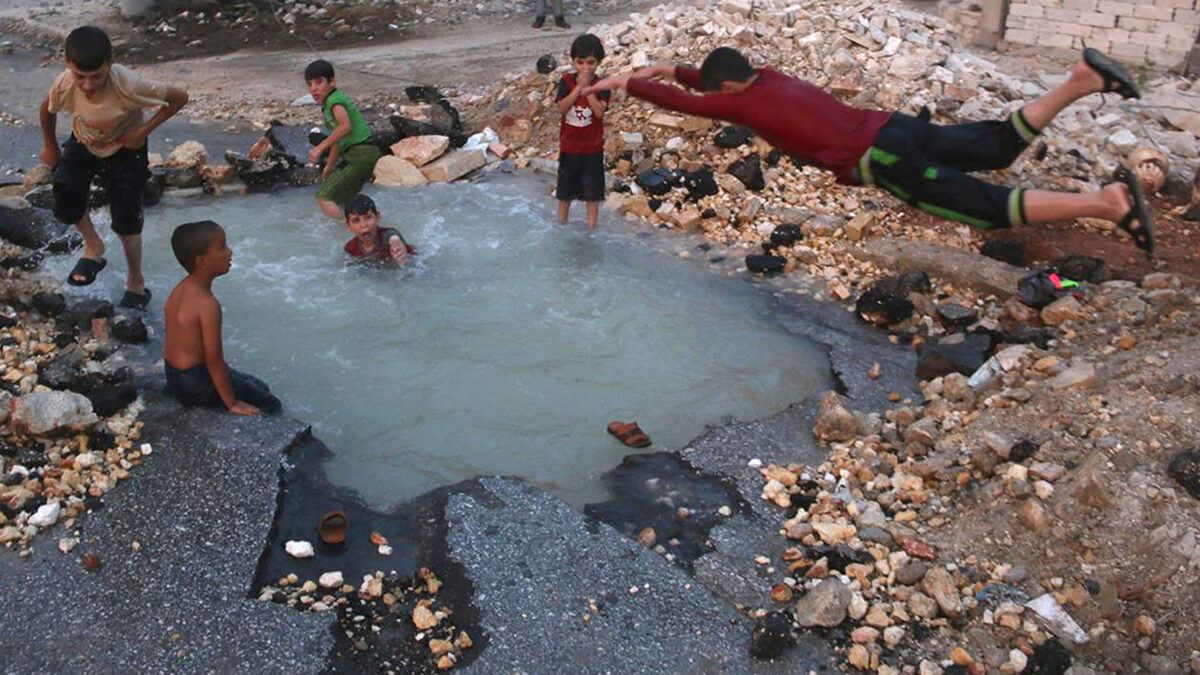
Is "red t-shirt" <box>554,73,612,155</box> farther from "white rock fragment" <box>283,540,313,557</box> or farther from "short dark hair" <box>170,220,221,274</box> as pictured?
"white rock fragment" <box>283,540,313,557</box>

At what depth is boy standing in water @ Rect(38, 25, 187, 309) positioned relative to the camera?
4.85 meters

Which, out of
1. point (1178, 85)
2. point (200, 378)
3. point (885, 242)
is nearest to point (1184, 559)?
point (885, 242)

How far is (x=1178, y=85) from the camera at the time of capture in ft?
30.2

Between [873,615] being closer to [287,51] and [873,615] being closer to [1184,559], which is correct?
[1184,559]

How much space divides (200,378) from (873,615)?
305cm

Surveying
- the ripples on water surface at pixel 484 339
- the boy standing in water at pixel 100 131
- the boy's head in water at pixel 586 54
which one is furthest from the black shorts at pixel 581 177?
the boy standing in water at pixel 100 131

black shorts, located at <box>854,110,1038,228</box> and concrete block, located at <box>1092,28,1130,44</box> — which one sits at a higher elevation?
black shorts, located at <box>854,110,1038,228</box>

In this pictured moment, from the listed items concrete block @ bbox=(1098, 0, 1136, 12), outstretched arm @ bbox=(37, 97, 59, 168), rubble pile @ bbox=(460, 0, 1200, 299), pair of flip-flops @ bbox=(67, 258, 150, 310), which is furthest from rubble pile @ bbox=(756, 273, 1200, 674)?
concrete block @ bbox=(1098, 0, 1136, 12)

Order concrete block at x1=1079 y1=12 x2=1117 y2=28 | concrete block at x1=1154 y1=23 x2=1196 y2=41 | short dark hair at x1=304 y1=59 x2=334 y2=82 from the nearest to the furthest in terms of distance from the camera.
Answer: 1. short dark hair at x1=304 y1=59 x2=334 y2=82
2. concrete block at x1=1154 y1=23 x2=1196 y2=41
3. concrete block at x1=1079 y1=12 x2=1117 y2=28

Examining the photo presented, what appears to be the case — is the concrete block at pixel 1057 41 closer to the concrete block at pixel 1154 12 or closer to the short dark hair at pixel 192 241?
the concrete block at pixel 1154 12

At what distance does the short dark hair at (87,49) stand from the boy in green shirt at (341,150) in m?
1.82

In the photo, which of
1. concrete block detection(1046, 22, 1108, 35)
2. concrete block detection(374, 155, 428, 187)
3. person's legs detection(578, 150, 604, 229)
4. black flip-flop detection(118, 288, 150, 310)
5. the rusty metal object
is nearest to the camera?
black flip-flop detection(118, 288, 150, 310)

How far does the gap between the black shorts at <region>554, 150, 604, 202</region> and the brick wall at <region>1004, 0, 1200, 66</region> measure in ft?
20.1

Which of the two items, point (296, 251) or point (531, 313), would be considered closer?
point (531, 313)
